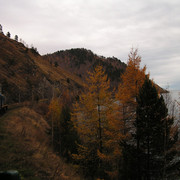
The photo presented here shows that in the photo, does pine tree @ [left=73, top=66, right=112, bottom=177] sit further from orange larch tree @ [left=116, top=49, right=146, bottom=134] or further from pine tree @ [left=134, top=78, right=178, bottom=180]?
pine tree @ [left=134, top=78, right=178, bottom=180]

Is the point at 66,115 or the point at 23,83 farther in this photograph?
the point at 23,83

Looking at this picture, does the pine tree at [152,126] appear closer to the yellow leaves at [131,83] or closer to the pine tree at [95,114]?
the yellow leaves at [131,83]

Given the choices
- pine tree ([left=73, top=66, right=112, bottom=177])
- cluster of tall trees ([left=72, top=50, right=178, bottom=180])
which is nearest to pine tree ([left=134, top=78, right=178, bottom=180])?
cluster of tall trees ([left=72, top=50, right=178, bottom=180])

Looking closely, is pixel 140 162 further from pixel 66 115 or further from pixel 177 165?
pixel 66 115

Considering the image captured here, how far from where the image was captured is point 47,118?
35344mm

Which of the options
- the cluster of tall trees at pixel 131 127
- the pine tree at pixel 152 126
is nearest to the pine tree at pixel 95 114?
the cluster of tall trees at pixel 131 127

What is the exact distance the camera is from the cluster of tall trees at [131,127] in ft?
33.7

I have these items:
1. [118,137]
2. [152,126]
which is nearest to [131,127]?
[118,137]

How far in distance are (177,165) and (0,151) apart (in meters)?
12.9

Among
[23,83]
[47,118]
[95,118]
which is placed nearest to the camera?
[95,118]

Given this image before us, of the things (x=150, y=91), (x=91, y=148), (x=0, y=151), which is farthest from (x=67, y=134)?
(x=150, y=91)

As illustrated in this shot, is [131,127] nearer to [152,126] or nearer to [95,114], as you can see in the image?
[152,126]

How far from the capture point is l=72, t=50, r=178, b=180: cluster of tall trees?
33.7 ft

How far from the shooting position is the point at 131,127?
37.9 feet
